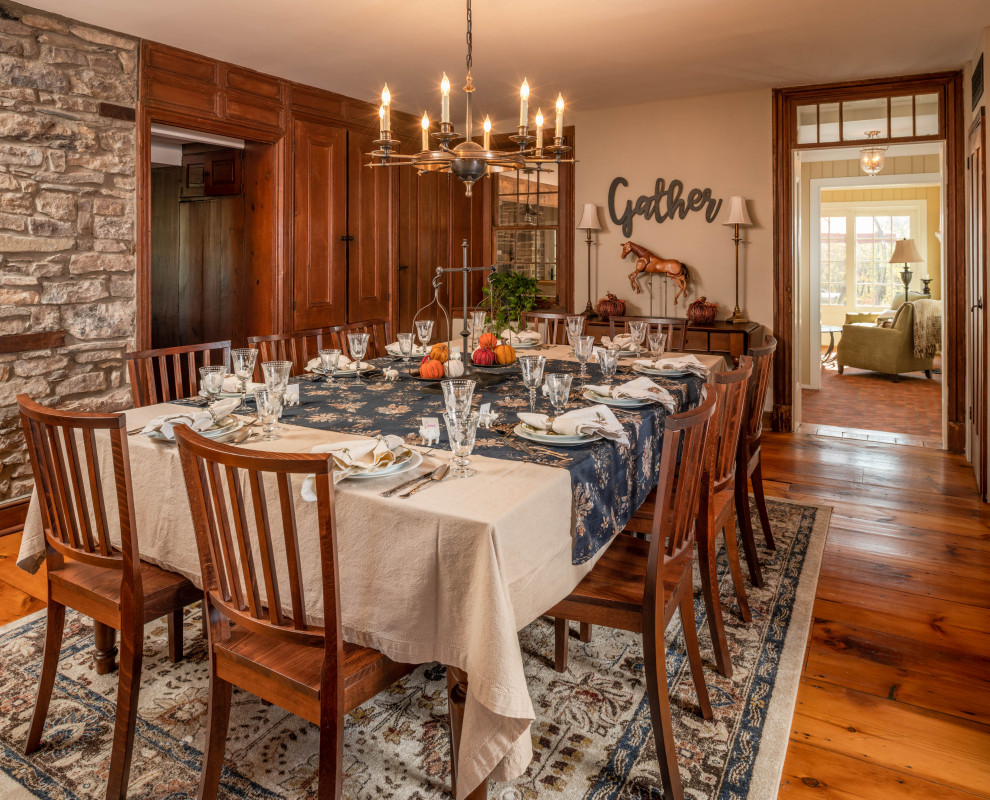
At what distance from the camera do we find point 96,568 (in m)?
1.78

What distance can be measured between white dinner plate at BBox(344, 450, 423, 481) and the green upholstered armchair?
7.54m

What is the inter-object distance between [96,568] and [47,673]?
10.8 inches

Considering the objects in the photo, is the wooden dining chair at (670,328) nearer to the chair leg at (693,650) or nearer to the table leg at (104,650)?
the chair leg at (693,650)

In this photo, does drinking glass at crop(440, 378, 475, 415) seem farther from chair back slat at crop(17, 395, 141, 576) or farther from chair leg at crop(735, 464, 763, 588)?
chair leg at crop(735, 464, 763, 588)

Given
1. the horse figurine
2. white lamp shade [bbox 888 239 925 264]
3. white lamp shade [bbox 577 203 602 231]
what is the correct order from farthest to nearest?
1. white lamp shade [bbox 888 239 925 264]
2. white lamp shade [bbox 577 203 602 231]
3. the horse figurine

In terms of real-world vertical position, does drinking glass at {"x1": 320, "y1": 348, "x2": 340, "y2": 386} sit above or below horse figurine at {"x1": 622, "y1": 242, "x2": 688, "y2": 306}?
below

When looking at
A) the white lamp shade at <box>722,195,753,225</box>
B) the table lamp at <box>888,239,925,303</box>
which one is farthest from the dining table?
the table lamp at <box>888,239,925,303</box>

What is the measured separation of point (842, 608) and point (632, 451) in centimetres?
127

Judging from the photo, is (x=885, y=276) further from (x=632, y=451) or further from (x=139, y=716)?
(x=139, y=716)

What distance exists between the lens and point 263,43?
389 cm

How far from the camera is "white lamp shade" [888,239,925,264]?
9545 mm

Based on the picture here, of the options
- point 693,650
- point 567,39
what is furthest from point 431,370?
point 567,39

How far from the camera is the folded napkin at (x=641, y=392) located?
87.7 inches

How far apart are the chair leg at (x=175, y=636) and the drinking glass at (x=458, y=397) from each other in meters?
1.21
